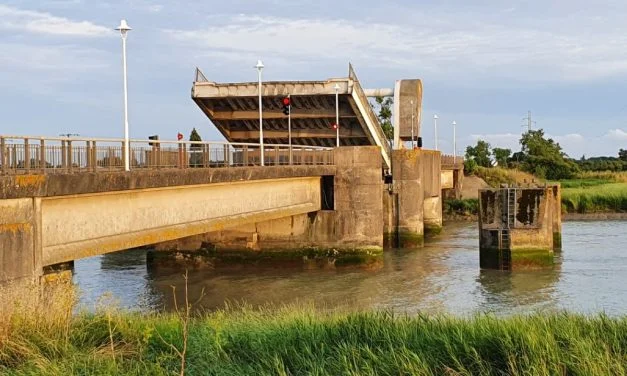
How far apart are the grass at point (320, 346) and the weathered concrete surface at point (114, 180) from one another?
308 centimetres

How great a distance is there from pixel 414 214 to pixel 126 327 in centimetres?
3081

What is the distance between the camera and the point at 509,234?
98.5 feet

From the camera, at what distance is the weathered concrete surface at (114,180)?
47.1 feet

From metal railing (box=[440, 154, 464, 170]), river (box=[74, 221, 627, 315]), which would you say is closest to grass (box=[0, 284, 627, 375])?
river (box=[74, 221, 627, 315])

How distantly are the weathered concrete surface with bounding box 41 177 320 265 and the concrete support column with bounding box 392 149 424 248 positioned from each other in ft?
41.4

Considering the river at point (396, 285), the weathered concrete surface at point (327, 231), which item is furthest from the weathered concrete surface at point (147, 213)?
the river at point (396, 285)

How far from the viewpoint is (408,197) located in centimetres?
4162

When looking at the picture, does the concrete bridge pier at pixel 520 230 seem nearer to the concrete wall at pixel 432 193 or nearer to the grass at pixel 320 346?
the concrete wall at pixel 432 193

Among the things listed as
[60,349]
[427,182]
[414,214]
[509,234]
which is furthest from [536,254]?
[60,349]

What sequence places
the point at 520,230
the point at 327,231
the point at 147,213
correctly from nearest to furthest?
the point at 147,213 < the point at 520,230 < the point at 327,231

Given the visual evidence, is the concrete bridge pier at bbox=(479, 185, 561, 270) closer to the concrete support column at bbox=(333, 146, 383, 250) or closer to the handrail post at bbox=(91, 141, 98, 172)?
the concrete support column at bbox=(333, 146, 383, 250)

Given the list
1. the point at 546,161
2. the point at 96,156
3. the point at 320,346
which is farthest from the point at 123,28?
the point at 546,161

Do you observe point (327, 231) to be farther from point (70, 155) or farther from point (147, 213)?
point (70, 155)

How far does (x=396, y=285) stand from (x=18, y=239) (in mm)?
15848
